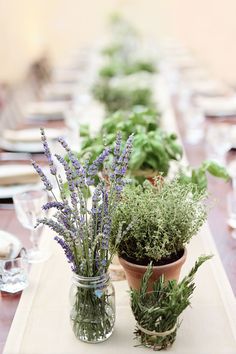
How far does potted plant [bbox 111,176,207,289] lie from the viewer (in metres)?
1.07

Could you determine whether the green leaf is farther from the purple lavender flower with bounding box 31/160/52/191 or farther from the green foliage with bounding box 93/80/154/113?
the green foliage with bounding box 93/80/154/113

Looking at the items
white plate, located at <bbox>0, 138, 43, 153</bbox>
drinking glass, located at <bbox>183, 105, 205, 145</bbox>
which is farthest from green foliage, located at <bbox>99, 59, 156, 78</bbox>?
white plate, located at <bbox>0, 138, 43, 153</bbox>

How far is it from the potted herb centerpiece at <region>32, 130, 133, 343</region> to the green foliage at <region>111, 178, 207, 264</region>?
7cm

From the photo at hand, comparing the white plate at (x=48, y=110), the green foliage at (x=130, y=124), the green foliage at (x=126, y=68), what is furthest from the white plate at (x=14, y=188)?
the green foliage at (x=126, y=68)

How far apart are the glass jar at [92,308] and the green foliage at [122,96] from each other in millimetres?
1795

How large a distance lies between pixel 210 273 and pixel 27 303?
0.43 meters

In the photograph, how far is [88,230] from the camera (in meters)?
1.01

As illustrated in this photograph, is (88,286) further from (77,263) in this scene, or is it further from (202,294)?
(202,294)

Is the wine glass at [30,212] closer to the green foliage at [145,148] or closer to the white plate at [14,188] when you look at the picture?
the green foliage at [145,148]

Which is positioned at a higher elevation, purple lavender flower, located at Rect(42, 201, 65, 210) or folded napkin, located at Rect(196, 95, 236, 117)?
purple lavender flower, located at Rect(42, 201, 65, 210)

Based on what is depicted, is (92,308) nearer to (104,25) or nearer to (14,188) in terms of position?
(14,188)

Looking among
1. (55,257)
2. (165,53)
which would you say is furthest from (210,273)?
(165,53)

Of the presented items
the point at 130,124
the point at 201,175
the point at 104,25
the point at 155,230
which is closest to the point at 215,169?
the point at 201,175

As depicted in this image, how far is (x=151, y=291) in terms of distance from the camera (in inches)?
41.4
